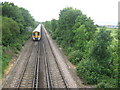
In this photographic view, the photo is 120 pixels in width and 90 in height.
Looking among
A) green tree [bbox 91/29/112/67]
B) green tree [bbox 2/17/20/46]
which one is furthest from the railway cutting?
green tree [bbox 2/17/20/46]

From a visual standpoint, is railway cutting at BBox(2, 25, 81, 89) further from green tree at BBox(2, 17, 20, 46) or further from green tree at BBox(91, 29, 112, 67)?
green tree at BBox(2, 17, 20, 46)

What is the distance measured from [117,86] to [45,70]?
344 inches

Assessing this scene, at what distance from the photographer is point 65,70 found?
18.2m

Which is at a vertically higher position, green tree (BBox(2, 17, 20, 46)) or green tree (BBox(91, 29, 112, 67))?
green tree (BBox(2, 17, 20, 46))

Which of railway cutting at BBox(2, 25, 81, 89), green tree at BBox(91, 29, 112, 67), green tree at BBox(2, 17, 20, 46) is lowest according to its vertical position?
railway cutting at BBox(2, 25, 81, 89)

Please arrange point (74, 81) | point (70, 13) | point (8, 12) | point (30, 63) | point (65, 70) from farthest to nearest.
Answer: point (8, 12)
point (70, 13)
point (30, 63)
point (65, 70)
point (74, 81)

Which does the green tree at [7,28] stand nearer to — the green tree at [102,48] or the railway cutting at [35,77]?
the railway cutting at [35,77]

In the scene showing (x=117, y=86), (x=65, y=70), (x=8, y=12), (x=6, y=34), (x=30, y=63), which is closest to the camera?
(x=117, y=86)

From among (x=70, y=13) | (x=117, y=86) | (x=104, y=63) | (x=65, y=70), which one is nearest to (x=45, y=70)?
(x=65, y=70)

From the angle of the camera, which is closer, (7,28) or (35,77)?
(35,77)

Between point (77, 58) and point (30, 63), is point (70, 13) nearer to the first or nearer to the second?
point (77, 58)

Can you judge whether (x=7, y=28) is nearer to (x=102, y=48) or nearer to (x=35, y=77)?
(x=35, y=77)

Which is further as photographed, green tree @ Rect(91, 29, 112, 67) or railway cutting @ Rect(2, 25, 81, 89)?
green tree @ Rect(91, 29, 112, 67)

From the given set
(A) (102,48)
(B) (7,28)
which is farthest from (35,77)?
(B) (7,28)
